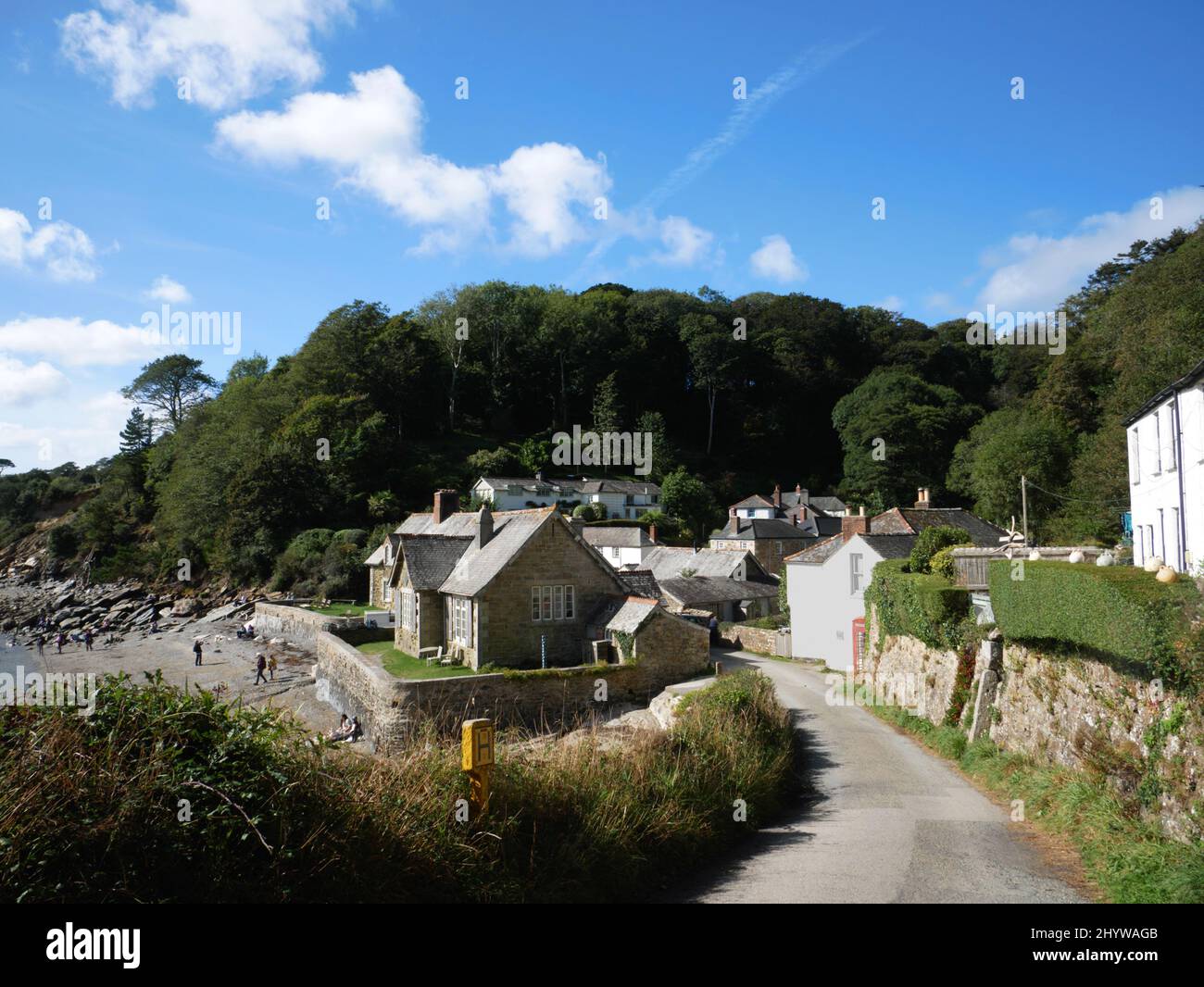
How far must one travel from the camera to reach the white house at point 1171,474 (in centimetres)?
1279

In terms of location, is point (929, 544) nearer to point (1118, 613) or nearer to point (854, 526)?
point (854, 526)

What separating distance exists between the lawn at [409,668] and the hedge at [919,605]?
13130 millimetres

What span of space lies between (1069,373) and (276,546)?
60927 millimetres

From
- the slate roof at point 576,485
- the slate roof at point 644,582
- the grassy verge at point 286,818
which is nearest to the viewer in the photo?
the grassy verge at point 286,818

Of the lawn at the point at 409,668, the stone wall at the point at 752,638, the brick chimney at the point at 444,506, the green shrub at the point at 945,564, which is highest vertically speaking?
the brick chimney at the point at 444,506

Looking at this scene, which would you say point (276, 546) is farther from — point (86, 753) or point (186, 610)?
point (86, 753)

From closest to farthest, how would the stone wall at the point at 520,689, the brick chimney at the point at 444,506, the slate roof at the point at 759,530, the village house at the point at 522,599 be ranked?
the stone wall at the point at 520,689 → the village house at the point at 522,599 → the brick chimney at the point at 444,506 → the slate roof at the point at 759,530

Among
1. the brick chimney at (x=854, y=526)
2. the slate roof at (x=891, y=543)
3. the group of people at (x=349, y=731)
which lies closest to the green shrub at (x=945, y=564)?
the slate roof at (x=891, y=543)

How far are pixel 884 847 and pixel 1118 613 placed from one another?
4.22 meters

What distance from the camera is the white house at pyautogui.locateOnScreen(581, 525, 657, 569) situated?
53594 mm

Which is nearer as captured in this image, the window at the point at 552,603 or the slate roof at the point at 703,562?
the window at the point at 552,603

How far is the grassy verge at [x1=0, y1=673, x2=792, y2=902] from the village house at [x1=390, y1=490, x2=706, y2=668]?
A: 14.8 m

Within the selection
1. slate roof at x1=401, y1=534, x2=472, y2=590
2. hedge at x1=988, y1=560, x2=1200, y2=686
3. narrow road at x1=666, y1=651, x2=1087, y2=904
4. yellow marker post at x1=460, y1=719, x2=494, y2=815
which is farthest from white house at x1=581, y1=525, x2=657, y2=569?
yellow marker post at x1=460, y1=719, x2=494, y2=815

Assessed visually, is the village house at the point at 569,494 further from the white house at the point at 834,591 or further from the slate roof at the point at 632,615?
the slate roof at the point at 632,615
